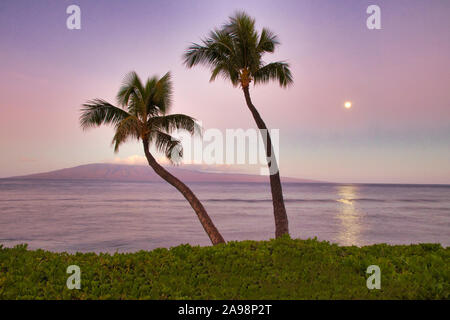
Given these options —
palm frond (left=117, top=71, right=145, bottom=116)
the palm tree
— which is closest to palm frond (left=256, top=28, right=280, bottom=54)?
the palm tree

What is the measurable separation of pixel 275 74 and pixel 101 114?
6.65 meters

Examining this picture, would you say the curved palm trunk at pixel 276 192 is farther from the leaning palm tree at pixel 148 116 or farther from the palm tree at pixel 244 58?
the leaning palm tree at pixel 148 116

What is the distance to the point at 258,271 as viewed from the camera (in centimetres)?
579

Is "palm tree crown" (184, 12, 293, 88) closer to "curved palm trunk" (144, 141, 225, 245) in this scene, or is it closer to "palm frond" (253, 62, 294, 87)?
"palm frond" (253, 62, 294, 87)

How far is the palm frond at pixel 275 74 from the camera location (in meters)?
12.0

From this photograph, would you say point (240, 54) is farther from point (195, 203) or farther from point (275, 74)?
point (195, 203)

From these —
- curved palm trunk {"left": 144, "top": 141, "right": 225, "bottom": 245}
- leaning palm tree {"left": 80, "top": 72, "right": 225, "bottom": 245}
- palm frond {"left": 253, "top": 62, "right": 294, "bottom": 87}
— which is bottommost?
curved palm trunk {"left": 144, "top": 141, "right": 225, "bottom": 245}

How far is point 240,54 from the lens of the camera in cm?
1168

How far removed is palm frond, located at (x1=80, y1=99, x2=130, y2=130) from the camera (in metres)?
12.2

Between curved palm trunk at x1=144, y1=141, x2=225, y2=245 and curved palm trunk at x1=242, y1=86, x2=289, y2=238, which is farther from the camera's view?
curved palm trunk at x1=144, y1=141, x2=225, y2=245

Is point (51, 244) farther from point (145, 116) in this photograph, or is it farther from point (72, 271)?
point (72, 271)

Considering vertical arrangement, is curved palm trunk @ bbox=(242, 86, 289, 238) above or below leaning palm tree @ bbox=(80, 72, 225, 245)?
below

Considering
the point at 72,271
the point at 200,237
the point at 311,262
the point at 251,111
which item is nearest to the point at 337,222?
the point at 200,237

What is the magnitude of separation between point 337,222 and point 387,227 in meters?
4.64
